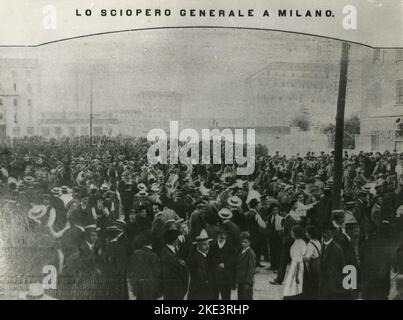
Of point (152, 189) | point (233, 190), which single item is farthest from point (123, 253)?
point (233, 190)

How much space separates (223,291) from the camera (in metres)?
3.31

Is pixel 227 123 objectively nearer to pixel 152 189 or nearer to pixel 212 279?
pixel 152 189

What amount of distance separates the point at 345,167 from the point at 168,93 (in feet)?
4.68

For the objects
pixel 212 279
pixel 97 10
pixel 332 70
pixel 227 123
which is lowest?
pixel 212 279

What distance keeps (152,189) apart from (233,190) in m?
0.60

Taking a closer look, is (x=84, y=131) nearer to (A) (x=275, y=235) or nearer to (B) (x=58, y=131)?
(B) (x=58, y=131)

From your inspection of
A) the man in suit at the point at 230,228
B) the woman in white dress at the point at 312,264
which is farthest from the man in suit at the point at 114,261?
the woman in white dress at the point at 312,264

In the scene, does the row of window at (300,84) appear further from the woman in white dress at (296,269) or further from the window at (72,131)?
the window at (72,131)

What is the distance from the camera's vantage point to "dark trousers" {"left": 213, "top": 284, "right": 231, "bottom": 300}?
10.9 ft

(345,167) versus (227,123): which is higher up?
(227,123)

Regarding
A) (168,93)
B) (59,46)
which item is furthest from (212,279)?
(59,46)

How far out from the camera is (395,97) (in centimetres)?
332

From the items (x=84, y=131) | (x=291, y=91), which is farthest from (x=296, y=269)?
(x=84, y=131)

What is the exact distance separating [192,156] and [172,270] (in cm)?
84
